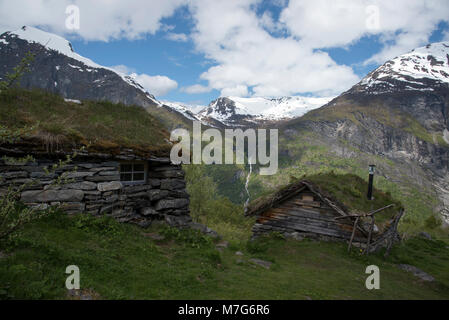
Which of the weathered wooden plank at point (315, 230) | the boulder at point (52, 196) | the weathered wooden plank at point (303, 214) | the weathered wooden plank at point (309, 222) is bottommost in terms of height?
the weathered wooden plank at point (315, 230)

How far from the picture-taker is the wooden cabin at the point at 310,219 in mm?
15664

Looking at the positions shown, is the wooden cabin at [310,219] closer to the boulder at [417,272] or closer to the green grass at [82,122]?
the boulder at [417,272]

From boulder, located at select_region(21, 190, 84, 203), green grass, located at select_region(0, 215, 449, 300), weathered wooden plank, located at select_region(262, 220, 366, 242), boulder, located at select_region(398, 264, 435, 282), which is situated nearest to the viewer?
green grass, located at select_region(0, 215, 449, 300)

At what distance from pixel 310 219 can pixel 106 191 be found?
1211 centimetres

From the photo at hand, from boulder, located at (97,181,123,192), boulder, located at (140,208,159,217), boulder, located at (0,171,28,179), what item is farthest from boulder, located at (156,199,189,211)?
boulder, located at (0,171,28,179)

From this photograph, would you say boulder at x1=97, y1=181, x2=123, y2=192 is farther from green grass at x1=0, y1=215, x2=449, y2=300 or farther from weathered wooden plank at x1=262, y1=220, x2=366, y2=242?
weathered wooden plank at x1=262, y1=220, x2=366, y2=242

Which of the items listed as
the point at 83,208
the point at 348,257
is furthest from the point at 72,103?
the point at 348,257

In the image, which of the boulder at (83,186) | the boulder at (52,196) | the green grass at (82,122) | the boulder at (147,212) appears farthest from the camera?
the boulder at (147,212)

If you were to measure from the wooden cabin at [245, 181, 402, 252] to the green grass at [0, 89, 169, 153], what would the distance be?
863cm

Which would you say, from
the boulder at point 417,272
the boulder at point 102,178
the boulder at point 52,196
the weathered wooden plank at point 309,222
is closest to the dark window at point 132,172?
the boulder at point 102,178

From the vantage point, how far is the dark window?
40.8 feet

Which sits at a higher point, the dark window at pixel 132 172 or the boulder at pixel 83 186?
the dark window at pixel 132 172

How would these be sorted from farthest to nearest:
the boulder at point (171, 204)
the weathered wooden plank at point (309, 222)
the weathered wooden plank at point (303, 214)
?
1. the weathered wooden plank at point (303, 214)
2. the weathered wooden plank at point (309, 222)
3. the boulder at point (171, 204)

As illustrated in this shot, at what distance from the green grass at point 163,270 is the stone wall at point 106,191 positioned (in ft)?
2.67
